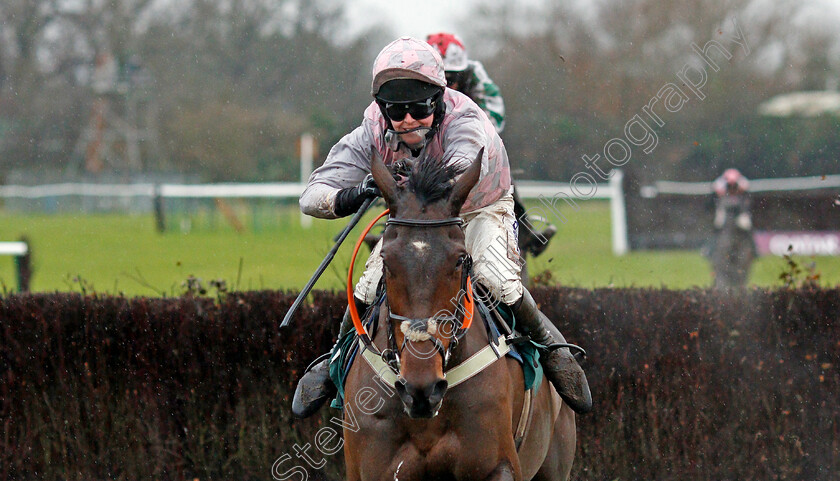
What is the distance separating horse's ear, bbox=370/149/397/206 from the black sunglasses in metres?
0.32

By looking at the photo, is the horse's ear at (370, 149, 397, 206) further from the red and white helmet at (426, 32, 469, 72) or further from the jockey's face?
the red and white helmet at (426, 32, 469, 72)

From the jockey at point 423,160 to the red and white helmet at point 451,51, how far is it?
2300 millimetres

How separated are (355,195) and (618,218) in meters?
13.7

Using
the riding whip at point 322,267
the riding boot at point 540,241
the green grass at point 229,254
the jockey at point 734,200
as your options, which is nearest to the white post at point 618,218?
the green grass at point 229,254

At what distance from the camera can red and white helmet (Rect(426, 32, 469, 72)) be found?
19.6 ft

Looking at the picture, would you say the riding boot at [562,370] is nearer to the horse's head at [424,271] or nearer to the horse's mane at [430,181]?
the horse's head at [424,271]

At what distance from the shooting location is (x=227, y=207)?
2086 centimetres

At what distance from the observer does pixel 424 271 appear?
279 cm

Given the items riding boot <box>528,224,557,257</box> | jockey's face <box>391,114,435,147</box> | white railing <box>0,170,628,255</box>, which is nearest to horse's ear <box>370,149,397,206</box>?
jockey's face <box>391,114,435,147</box>

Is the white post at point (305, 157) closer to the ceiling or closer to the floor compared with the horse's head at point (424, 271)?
closer to the floor

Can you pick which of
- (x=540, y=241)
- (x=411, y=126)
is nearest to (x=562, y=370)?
(x=411, y=126)

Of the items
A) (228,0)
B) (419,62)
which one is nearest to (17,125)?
(228,0)

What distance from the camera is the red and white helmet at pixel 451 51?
5965 mm

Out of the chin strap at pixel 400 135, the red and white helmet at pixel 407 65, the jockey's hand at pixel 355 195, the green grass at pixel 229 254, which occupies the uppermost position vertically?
the red and white helmet at pixel 407 65
